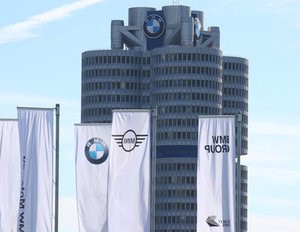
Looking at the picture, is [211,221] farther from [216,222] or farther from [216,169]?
[216,169]

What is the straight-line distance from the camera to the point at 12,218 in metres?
114

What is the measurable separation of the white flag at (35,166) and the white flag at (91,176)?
4.14m

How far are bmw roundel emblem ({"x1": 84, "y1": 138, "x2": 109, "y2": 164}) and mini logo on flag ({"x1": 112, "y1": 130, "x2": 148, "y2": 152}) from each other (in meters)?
4.20

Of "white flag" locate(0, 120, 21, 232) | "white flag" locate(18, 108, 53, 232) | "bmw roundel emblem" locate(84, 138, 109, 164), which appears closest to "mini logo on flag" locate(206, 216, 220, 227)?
"bmw roundel emblem" locate(84, 138, 109, 164)

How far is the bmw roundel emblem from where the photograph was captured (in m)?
117

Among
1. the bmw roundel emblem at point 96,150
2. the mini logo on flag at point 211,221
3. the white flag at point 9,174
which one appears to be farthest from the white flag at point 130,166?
the white flag at point 9,174

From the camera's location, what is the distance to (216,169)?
377ft

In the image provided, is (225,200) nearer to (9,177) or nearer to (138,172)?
(138,172)

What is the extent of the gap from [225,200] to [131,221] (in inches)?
319

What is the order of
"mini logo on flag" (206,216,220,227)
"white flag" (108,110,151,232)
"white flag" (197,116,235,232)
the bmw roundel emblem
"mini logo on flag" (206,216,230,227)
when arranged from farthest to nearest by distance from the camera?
1. the bmw roundel emblem
2. "white flag" (197,116,235,232)
3. "mini logo on flag" (206,216,220,227)
4. "mini logo on flag" (206,216,230,227)
5. "white flag" (108,110,151,232)

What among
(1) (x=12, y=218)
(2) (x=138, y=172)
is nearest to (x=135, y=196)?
(2) (x=138, y=172)

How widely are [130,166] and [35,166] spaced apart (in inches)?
307

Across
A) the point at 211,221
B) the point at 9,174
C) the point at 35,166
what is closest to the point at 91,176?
the point at 35,166

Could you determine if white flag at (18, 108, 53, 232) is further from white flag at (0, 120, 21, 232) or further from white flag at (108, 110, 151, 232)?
white flag at (108, 110, 151, 232)
